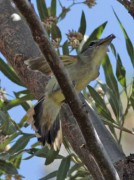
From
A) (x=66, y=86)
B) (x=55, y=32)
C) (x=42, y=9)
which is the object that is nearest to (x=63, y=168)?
(x=55, y=32)

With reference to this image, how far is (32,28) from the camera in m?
1.77

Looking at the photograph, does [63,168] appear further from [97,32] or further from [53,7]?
[53,7]

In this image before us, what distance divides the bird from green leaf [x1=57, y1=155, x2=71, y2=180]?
1.50 feet

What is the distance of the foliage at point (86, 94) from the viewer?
9.78 ft

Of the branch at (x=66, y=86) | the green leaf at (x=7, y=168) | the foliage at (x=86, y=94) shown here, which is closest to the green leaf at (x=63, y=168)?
the foliage at (x=86, y=94)

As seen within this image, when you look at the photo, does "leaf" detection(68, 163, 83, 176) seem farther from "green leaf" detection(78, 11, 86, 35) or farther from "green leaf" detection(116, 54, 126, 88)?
"green leaf" detection(78, 11, 86, 35)

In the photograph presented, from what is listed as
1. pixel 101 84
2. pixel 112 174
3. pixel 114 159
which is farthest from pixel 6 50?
pixel 112 174

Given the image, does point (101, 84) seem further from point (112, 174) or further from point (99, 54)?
point (112, 174)

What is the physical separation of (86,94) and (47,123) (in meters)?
0.75

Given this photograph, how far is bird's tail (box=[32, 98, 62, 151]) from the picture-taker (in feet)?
8.09

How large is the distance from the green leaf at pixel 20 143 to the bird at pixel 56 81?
0.52m

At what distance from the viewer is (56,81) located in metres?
2.36

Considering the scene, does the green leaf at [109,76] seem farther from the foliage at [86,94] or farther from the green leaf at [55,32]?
the green leaf at [55,32]

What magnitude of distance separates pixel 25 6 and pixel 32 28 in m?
0.07
